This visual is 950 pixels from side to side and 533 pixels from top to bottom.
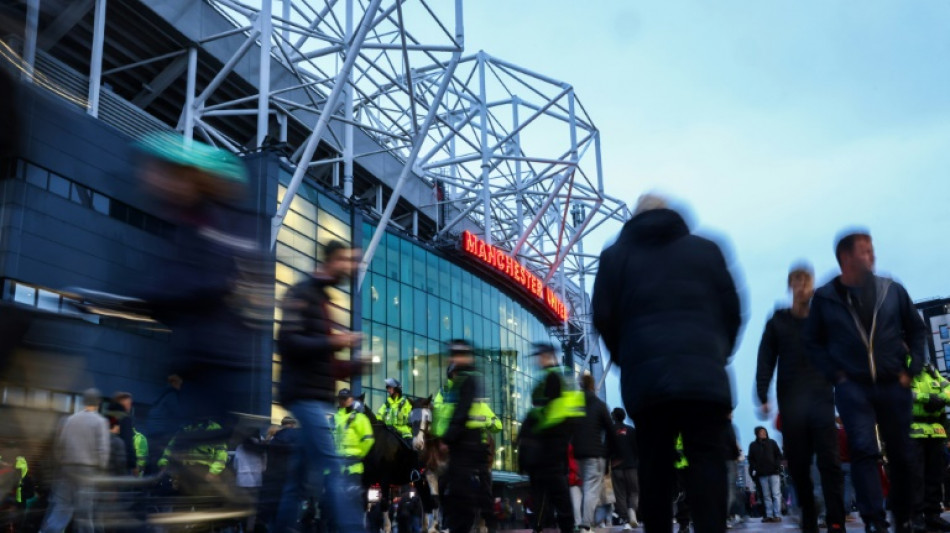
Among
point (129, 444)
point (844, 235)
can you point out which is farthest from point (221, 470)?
point (129, 444)

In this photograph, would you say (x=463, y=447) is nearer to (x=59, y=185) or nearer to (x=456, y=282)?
(x=59, y=185)

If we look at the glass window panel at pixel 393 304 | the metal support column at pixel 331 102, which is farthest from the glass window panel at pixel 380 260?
the metal support column at pixel 331 102

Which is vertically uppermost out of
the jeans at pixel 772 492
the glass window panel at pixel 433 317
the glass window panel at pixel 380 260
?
the glass window panel at pixel 380 260

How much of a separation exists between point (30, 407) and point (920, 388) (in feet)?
21.5

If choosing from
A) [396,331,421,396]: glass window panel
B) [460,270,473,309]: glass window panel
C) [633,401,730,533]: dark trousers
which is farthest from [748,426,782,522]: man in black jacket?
[460,270,473,309]: glass window panel

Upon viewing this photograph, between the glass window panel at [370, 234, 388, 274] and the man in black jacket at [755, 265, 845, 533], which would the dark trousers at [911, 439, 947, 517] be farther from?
the glass window panel at [370, 234, 388, 274]

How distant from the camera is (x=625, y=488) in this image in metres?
13.4

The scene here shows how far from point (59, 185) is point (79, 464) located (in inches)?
617

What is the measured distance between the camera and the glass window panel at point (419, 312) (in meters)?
33.0

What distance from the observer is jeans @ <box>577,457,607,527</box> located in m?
9.96

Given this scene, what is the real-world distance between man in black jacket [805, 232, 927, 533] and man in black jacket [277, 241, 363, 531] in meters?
3.01

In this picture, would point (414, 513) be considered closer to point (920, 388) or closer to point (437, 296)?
point (920, 388)

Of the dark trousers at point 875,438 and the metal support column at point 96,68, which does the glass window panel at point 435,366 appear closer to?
the metal support column at point 96,68

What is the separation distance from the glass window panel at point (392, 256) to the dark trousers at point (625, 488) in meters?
18.4
